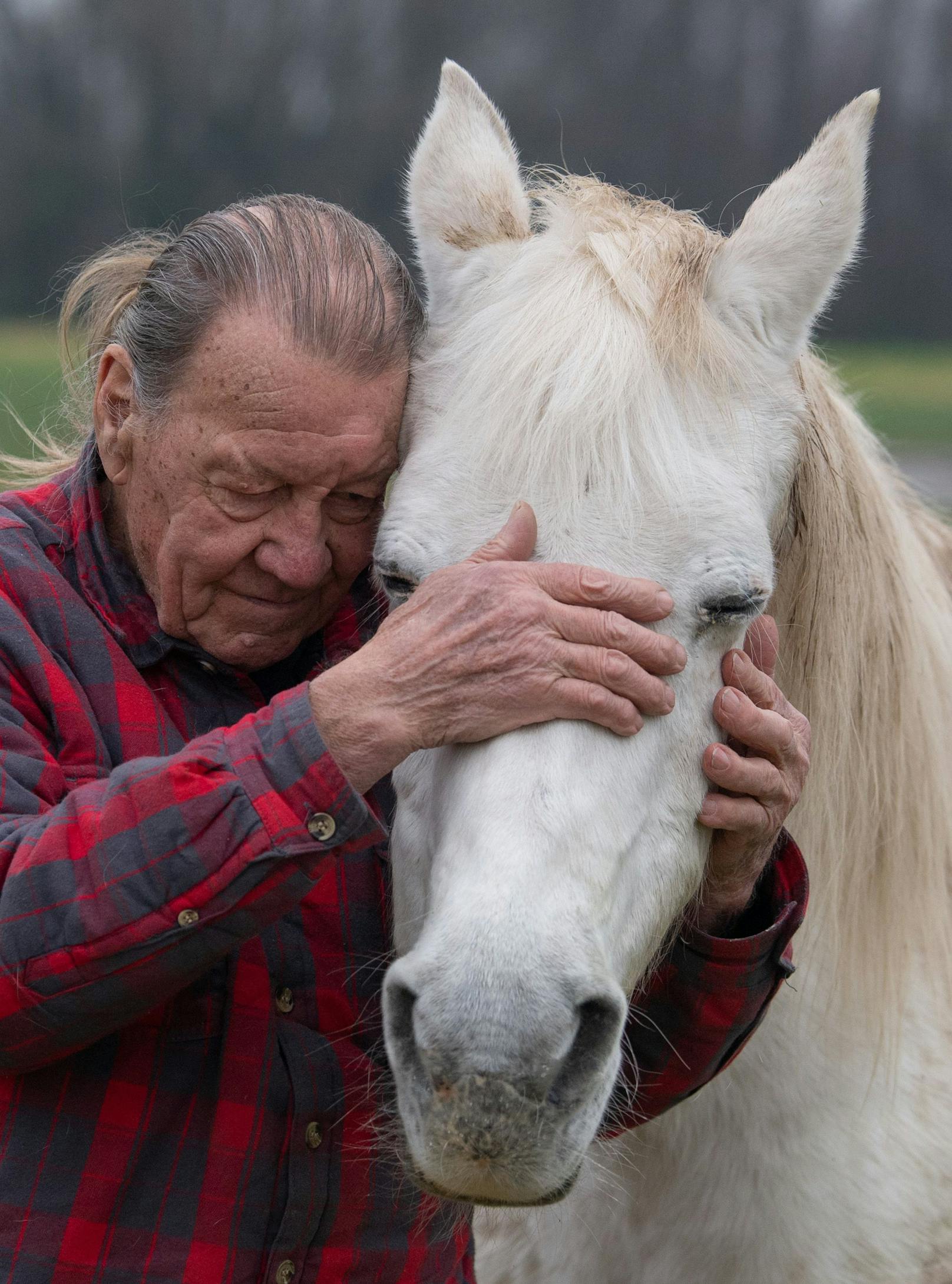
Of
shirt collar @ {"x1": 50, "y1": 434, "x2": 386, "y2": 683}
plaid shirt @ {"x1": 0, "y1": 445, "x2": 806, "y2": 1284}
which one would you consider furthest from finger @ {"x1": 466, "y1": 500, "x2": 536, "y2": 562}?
shirt collar @ {"x1": 50, "y1": 434, "x2": 386, "y2": 683}

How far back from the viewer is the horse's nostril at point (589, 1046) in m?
1.01

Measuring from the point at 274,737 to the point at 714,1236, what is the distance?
110 centimetres

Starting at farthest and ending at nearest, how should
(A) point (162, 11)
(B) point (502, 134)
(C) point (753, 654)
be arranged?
(A) point (162, 11)
(B) point (502, 134)
(C) point (753, 654)

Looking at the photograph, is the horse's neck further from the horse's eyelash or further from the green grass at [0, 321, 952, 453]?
the green grass at [0, 321, 952, 453]

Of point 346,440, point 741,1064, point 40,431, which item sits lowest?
point 741,1064

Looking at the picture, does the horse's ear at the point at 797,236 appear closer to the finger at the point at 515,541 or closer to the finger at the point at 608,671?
the finger at the point at 515,541

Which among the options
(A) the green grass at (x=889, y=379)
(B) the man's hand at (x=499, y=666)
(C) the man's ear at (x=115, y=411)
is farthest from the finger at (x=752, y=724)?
(A) the green grass at (x=889, y=379)

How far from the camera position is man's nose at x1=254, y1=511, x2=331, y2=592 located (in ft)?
4.69

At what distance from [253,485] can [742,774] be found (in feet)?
2.23

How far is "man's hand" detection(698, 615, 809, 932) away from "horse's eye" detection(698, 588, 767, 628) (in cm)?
6

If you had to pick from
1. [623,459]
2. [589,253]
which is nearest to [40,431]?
[589,253]

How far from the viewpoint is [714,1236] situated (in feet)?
5.50

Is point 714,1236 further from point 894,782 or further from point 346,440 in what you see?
point 346,440

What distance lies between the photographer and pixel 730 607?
1.25 metres
